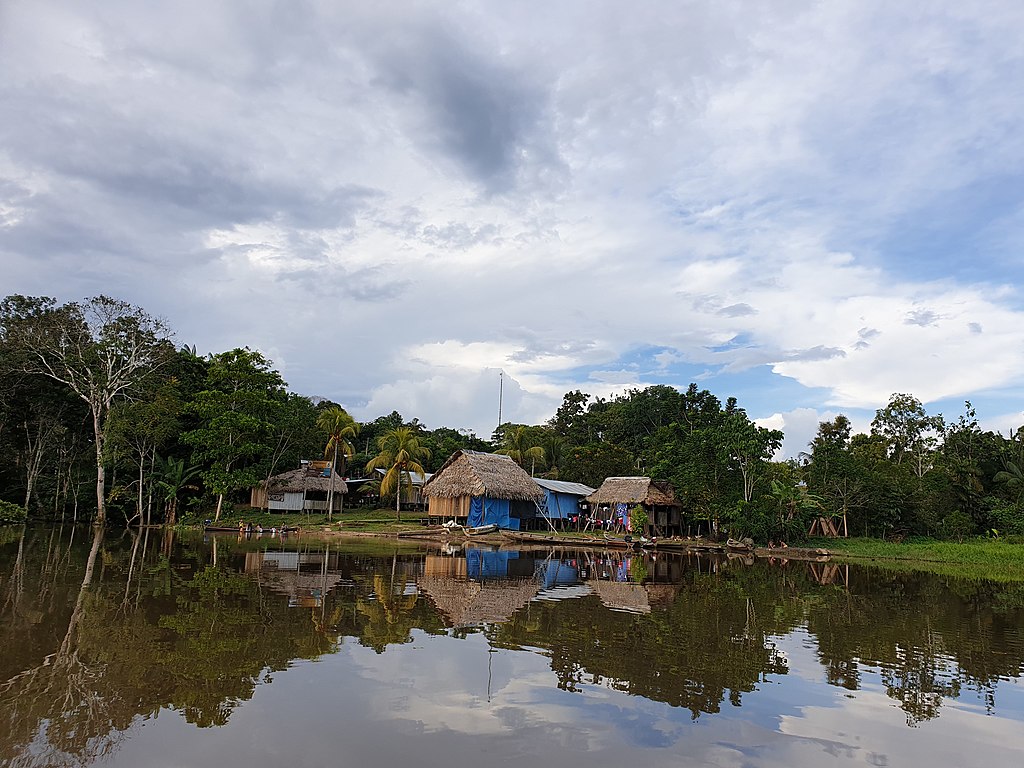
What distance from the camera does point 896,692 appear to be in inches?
293

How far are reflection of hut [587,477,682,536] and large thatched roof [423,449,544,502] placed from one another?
143 inches

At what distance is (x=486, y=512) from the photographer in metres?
34.5

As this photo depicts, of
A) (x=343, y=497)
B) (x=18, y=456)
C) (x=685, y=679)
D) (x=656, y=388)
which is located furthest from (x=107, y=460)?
(x=656, y=388)

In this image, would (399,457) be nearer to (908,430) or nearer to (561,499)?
(561,499)

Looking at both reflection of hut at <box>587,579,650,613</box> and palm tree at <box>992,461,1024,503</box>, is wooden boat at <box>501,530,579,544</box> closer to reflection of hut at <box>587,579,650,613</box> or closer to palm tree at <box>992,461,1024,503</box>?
reflection of hut at <box>587,579,650,613</box>

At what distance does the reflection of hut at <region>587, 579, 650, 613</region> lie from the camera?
12.5m

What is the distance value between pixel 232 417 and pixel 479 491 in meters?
12.5

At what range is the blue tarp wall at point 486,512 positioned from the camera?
34.4 meters

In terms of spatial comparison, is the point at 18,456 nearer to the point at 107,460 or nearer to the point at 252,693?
the point at 107,460

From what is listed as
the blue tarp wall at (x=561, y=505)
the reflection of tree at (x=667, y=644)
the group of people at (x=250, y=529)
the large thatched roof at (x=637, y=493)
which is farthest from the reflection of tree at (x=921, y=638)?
the group of people at (x=250, y=529)

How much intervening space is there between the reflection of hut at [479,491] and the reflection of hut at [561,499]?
189cm

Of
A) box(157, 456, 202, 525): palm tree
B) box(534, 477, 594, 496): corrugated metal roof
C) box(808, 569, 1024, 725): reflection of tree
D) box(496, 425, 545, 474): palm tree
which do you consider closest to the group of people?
box(157, 456, 202, 525): palm tree

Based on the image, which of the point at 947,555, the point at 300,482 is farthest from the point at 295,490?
the point at 947,555

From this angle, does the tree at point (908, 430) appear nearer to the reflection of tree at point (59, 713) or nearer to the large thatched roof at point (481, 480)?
the large thatched roof at point (481, 480)
